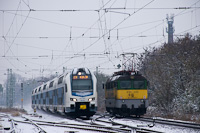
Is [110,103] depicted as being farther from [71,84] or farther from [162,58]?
[162,58]

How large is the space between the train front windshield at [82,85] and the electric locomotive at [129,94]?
178cm

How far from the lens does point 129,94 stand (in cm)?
2370

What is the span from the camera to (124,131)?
46.1 ft

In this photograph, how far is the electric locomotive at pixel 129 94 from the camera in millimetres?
23391

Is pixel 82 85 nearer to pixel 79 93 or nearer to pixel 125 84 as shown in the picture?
pixel 79 93

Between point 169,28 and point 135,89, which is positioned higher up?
point 169,28

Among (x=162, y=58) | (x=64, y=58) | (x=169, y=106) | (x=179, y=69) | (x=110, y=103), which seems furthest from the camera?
(x=64, y=58)

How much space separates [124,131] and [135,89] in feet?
32.8

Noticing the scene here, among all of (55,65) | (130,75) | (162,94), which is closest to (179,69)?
(162,94)

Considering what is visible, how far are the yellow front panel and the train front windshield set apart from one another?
7.01 ft

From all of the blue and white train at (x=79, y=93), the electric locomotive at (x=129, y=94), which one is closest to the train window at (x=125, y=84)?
the electric locomotive at (x=129, y=94)

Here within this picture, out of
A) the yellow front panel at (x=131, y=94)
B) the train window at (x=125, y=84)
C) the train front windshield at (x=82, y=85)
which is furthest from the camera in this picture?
the train front windshield at (x=82, y=85)

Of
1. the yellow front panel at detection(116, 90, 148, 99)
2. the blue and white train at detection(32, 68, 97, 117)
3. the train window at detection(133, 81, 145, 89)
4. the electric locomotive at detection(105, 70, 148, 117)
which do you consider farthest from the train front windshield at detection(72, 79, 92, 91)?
the train window at detection(133, 81, 145, 89)

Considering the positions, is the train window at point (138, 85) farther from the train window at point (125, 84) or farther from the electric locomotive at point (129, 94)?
the train window at point (125, 84)
